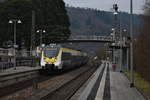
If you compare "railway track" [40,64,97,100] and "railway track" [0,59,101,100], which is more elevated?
"railway track" [0,59,101,100]

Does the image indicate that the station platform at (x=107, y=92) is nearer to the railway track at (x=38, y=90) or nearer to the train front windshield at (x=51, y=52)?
the railway track at (x=38, y=90)

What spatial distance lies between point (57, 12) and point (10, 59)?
165ft

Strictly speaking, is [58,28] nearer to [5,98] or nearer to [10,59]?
[10,59]

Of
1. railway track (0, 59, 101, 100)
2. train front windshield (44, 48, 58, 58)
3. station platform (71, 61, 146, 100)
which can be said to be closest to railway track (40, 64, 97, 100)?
railway track (0, 59, 101, 100)

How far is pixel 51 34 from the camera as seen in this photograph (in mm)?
79562

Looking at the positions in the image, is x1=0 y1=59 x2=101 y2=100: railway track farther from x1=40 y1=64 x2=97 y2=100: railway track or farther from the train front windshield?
the train front windshield

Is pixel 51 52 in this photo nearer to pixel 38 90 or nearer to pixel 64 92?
pixel 38 90

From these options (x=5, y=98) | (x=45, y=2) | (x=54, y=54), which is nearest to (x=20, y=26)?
(x=45, y=2)

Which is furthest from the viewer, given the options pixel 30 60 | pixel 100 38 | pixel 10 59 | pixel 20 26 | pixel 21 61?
pixel 100 38

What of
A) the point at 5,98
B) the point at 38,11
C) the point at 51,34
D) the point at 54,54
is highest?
the point at 38,11

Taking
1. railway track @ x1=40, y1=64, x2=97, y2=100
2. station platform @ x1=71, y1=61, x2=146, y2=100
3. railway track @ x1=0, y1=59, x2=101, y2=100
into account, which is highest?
railway track @ x1=0, y1=59, x2=101, y2=100

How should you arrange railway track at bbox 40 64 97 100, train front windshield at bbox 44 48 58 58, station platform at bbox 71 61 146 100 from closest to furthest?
1. railway track at bbox 40 64 97 100
2. station platform at bbox 71 61 146 100
3. train front windshield at bbox 44 48 58 58

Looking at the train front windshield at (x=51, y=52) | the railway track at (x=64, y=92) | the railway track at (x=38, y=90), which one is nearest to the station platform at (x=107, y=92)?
the railway track at (x=64, y=92)

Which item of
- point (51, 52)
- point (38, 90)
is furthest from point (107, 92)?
point (51, 52)
